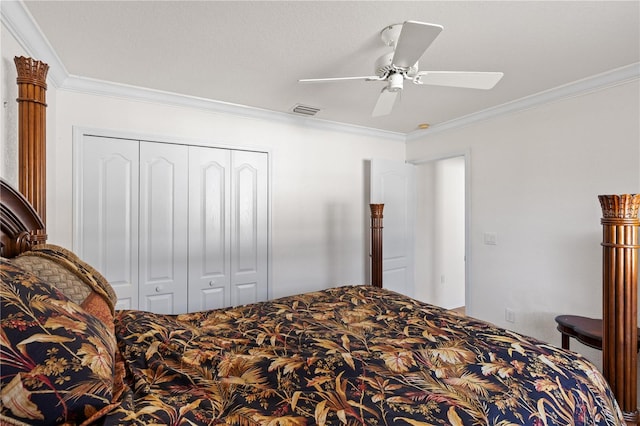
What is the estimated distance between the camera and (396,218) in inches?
156

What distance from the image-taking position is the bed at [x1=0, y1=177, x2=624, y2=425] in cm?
69

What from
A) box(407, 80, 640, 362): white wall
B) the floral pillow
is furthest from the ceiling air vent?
the floral pillow

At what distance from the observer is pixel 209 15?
1.71 metres

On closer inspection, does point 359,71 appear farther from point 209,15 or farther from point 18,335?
point 18,335

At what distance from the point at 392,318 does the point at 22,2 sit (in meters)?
2.44

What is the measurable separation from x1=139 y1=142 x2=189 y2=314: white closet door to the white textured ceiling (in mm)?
602

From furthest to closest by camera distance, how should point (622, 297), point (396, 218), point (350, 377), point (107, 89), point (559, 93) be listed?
point (396, 218), point (559, 93), point (107, 89), point (622, 297), point (350, 377)

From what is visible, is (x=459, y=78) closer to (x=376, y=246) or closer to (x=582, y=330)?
(x=376, y=246)

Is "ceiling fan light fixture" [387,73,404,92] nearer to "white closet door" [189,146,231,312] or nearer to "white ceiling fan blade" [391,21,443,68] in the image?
"white ceiling fan blade" [391,21,443,68]

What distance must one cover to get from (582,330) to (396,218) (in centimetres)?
211

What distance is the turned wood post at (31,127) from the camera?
1.48 meters

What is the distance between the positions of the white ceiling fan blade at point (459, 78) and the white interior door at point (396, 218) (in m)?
1.90

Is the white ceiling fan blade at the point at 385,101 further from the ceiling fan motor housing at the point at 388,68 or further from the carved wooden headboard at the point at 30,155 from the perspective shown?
the carved wooden headboard at the point at 30,155

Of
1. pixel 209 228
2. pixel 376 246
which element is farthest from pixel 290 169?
pixel 376 246
